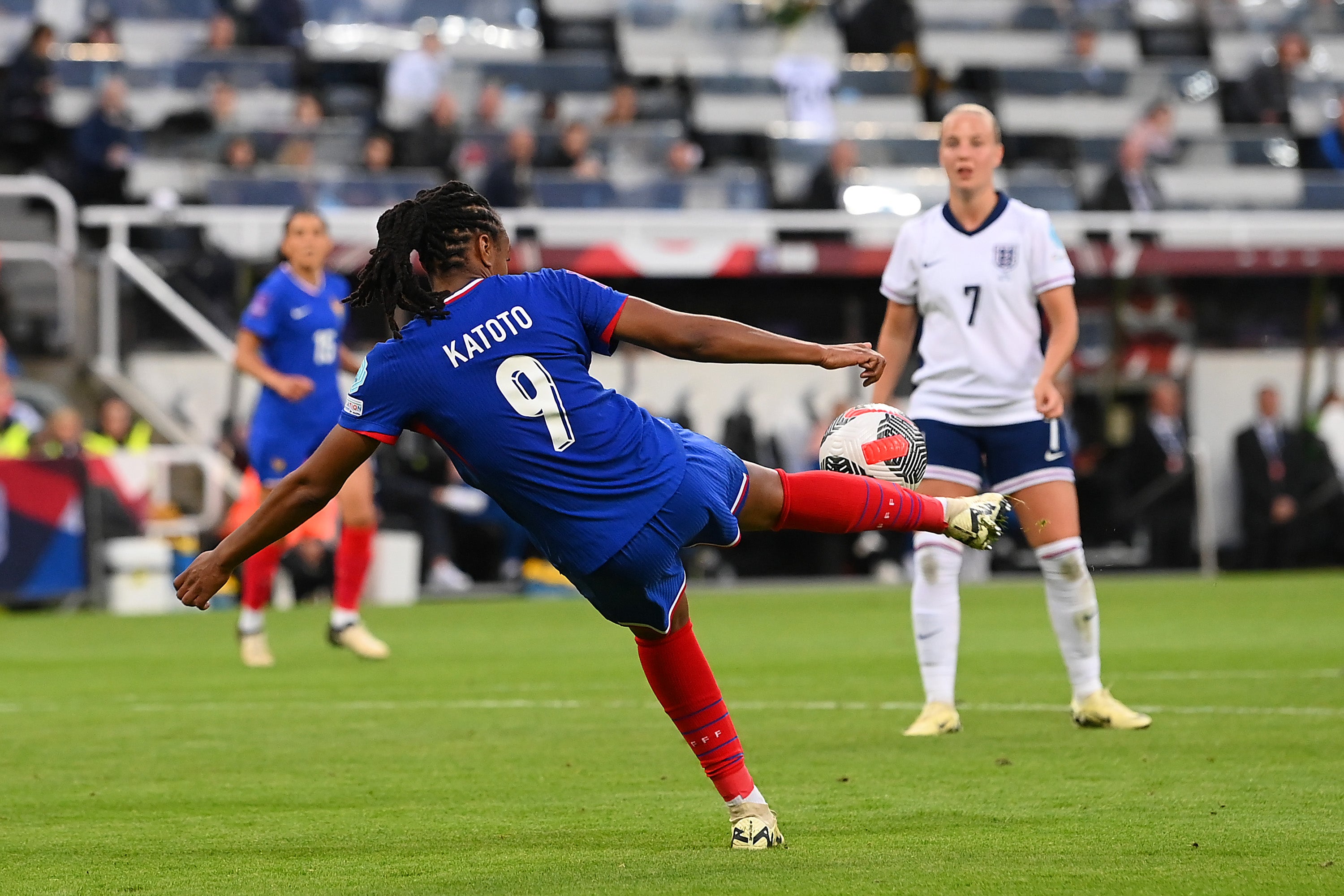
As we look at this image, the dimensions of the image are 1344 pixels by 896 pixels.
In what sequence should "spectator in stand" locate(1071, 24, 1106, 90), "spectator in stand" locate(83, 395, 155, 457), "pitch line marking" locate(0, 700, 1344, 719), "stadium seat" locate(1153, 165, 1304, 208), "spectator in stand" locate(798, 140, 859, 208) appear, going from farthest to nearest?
A: "spectator in stand" locate(1071, 24, 1106, 90), "stadium seat" locate(1153, 165, 1304, 208), "spectator in stand" locate(798, 140, 859, 208), "spectator in stand" locate(83, 395, 155, 457), "pitch line marking" locate(0, 700, 1344, 719)

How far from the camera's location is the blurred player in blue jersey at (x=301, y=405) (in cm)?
1178

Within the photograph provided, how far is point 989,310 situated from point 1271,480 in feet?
45.0

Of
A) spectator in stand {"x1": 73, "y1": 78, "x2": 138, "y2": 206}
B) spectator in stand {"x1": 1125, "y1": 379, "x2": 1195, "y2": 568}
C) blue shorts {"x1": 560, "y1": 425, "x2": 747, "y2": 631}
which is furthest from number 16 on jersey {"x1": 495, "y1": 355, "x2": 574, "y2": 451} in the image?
spectator in stand {"x1": 1125, "y1": 379, "x2": 1195, "y2": 568}

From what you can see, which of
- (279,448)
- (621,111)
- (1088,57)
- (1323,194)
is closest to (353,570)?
(279,448)

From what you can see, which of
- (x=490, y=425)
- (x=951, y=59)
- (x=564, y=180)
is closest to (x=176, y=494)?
(x=564, y=180)

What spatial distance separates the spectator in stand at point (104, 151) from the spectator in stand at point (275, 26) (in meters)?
3.45

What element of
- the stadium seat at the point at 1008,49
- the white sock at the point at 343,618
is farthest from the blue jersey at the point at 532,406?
the stadium seat at the point at 1008,49

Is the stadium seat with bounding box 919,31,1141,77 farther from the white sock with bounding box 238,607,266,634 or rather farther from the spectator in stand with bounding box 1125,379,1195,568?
the white sock with bounding box 238,607,266,634

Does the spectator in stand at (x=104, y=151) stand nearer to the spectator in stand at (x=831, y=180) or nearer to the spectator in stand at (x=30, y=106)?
the spectator in stand at (x=30, y=106)

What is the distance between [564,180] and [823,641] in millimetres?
8844

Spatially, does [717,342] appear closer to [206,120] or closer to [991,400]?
[991,400]

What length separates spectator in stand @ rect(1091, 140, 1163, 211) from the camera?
2167 centimetres

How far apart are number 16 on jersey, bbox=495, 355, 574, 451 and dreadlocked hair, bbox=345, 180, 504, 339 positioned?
236 millimetres

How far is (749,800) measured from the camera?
5570mm
